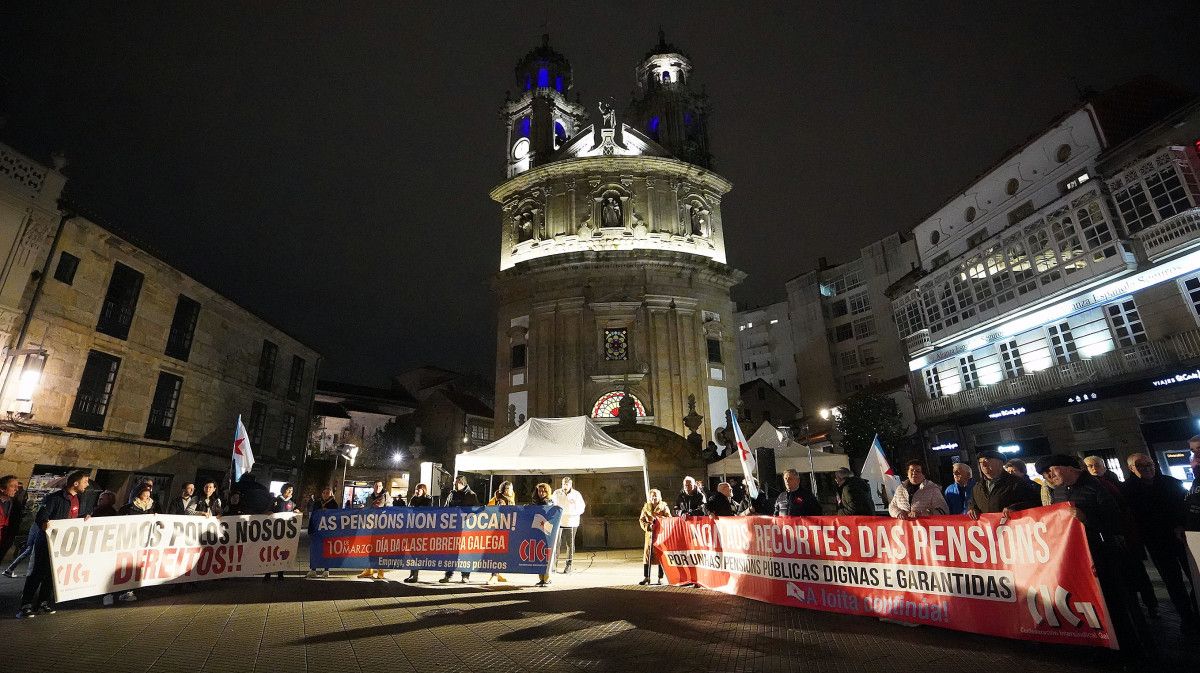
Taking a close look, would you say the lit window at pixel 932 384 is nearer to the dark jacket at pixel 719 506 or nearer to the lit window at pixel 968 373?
the lit window at pixel 968 373

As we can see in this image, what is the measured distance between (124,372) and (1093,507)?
25950 millimetres

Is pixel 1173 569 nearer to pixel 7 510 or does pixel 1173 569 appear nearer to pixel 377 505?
pixel 377 505

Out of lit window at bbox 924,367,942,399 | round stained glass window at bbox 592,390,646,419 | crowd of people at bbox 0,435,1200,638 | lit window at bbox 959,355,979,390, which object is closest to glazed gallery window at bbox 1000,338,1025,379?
lit window at bbox 959,355,979,390

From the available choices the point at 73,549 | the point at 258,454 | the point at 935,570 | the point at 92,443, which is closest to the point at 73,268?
the point at 92,443

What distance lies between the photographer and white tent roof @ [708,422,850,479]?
63.8ft

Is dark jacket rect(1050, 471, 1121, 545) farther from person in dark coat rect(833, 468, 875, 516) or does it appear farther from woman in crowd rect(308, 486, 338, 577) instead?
woman in crowd rect(308, 486, 338, 577)

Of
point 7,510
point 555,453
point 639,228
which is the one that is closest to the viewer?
point 7,510

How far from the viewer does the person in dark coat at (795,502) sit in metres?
8.18

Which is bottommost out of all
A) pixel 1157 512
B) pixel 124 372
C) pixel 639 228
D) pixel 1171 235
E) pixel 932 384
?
pixel 1157 512

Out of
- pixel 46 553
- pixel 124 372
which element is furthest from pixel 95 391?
pixel 46 553

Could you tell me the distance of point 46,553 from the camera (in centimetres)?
768

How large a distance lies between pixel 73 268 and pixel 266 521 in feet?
43.5

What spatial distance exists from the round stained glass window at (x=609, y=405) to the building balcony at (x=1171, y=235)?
71.6 ft

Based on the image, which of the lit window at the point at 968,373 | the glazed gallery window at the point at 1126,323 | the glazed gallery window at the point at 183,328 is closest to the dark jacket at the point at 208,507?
the glazed gallery window at the point at 183,328
